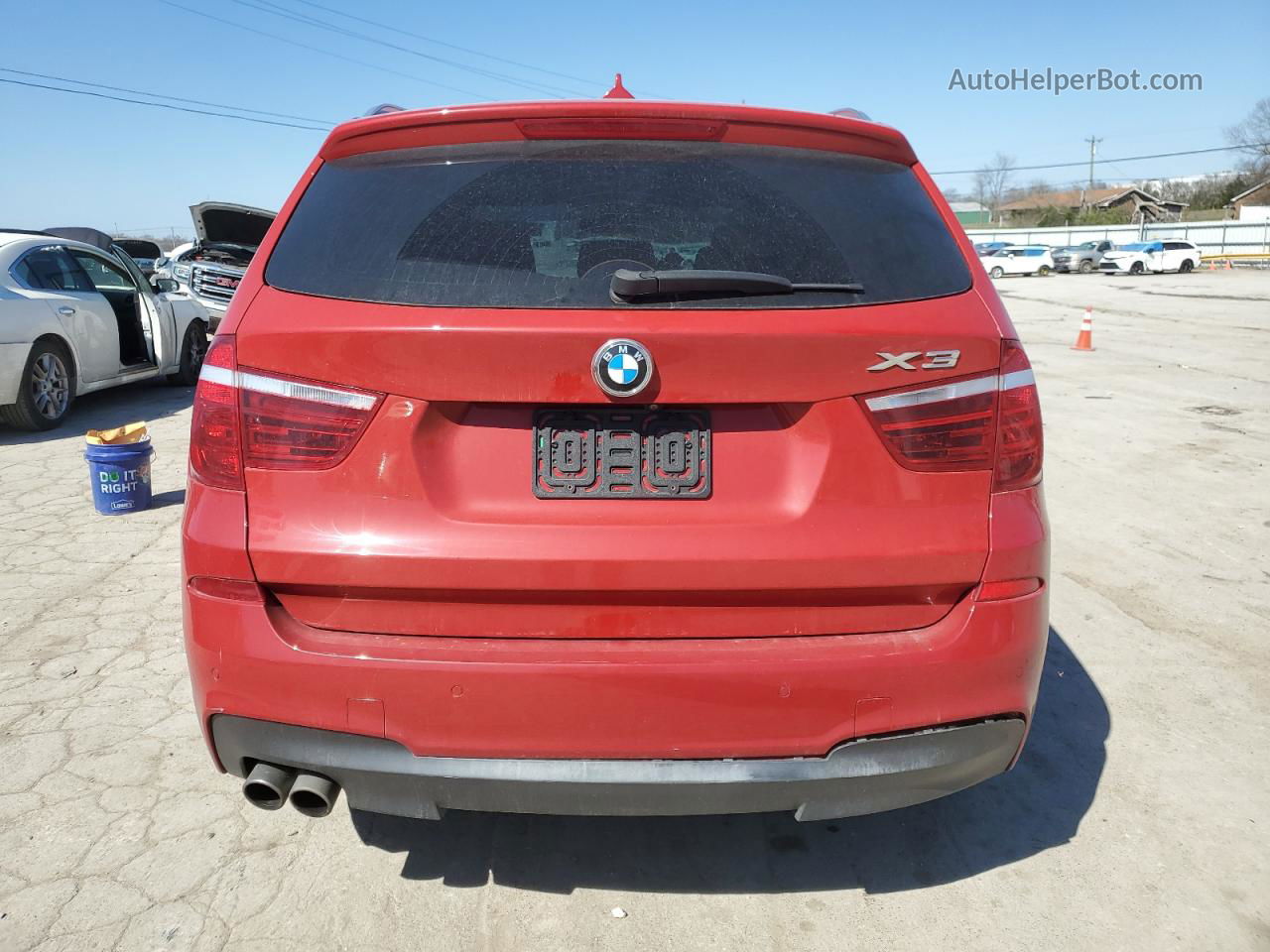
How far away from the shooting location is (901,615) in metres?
2.11

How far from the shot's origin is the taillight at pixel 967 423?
6.79 feet

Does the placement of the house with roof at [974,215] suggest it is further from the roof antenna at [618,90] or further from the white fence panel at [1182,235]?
the roof antenna at [618,90]

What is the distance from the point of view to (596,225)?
219cm

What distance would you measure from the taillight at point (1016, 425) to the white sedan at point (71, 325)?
851 cm

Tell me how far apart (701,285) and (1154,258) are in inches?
2092

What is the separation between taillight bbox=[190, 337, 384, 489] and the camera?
2041 mm

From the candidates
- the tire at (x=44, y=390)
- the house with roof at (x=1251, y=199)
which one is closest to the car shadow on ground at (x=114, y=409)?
the tire at (x=44, y=390)

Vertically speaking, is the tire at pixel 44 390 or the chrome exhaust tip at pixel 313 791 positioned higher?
the tire at pixel 44 390

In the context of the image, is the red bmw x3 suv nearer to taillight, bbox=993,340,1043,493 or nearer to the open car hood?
taillight, bbox=993,340,1043,493

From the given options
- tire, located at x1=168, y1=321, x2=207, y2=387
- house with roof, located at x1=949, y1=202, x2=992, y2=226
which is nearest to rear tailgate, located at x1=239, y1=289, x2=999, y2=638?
tire, located at x1=168, y1=321, x2=207, y2=387

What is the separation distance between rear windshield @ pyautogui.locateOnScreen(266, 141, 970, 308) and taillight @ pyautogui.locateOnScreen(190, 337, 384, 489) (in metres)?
0.23

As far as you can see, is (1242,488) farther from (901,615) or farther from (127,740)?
(127,740)

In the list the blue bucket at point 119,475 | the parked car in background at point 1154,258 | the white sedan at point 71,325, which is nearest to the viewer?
the blue bucket at point 119,475

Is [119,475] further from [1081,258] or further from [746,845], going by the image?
[1081,258]
